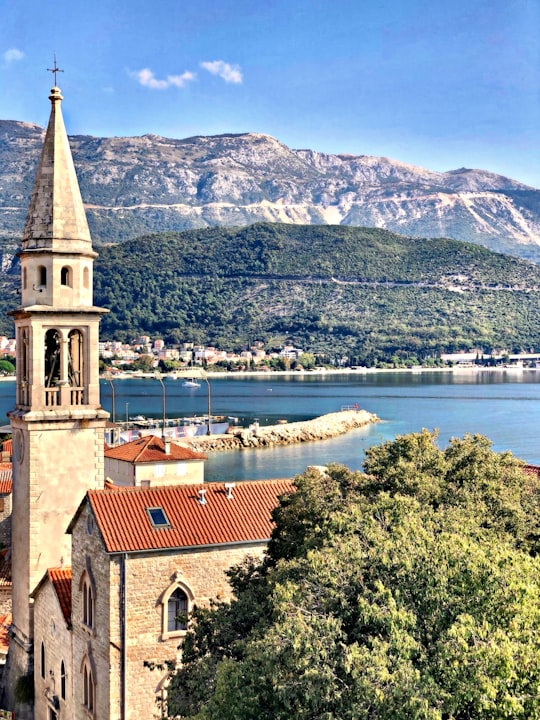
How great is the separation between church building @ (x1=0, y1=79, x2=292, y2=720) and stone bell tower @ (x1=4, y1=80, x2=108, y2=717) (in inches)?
0.8

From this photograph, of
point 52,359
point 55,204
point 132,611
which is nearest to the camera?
point 132,611

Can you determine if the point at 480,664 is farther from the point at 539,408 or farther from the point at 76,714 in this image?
the point at 539,408

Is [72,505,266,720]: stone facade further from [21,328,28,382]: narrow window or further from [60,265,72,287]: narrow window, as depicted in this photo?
[60,265,72,287]: narrow window

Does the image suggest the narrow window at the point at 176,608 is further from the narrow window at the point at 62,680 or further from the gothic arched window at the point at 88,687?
the narrow window at the point at 62,680

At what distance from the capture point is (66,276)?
1772cm

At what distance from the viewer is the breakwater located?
8212cm

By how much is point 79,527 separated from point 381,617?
680 cm

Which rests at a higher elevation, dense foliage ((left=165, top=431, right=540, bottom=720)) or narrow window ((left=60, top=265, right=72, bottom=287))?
narrow window ((left=60, top=265, right=72, bottom=287))

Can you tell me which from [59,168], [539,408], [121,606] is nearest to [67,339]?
[59,168]

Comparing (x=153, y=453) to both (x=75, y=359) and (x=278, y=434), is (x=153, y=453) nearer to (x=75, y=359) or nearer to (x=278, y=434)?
(x=75, y=359)

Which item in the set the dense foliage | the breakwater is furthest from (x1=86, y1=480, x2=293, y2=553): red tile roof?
the breakwater

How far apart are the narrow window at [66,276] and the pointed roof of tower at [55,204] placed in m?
0.34

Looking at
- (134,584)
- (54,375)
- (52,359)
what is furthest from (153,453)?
(134,584)

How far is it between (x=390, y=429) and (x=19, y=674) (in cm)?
7953
